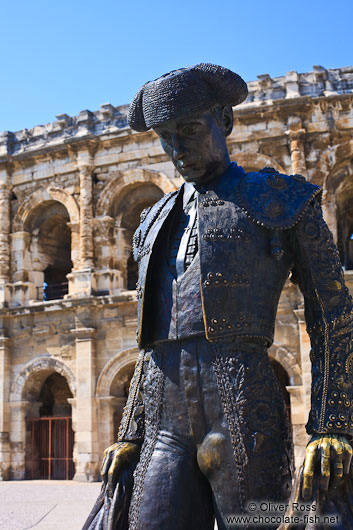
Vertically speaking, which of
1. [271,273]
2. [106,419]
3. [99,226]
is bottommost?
[106,419]

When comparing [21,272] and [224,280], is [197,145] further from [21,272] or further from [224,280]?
[21,272]

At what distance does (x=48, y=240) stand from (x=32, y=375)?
3837 millimetres

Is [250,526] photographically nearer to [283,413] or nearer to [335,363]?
[283,413]

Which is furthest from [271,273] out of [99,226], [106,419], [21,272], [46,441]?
[46,441]

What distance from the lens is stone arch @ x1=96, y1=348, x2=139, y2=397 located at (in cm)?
1650

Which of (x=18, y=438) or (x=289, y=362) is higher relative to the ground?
(x=289, y=362)

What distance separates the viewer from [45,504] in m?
10.8

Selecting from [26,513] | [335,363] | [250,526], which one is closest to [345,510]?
[250,526]

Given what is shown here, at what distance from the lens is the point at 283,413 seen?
7.61 ft

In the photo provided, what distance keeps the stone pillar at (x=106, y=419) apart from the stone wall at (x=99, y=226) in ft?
0.09

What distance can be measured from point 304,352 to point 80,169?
294 inches

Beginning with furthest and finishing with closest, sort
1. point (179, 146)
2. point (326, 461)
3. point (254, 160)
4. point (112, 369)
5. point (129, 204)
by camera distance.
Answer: point (129, 204) < point (112, 369) < point (254, 160) < point (179, 146) < point (326, 461)

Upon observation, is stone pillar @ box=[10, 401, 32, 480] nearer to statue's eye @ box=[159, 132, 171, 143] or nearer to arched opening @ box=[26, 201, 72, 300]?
arched opening @ box=[26, 201, 72, 300]

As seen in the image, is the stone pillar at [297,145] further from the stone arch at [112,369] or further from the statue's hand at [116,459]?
the statue's hand at [116,459]
